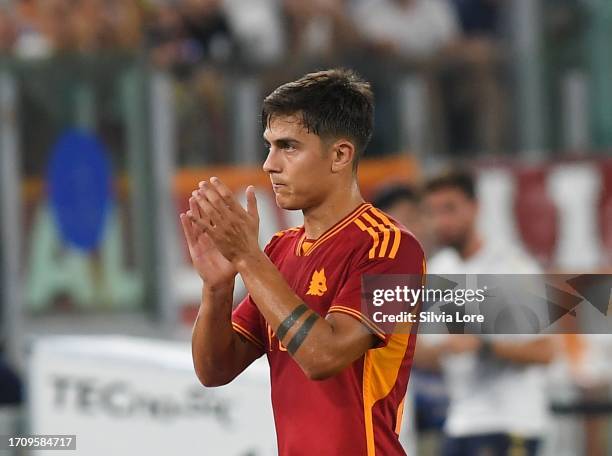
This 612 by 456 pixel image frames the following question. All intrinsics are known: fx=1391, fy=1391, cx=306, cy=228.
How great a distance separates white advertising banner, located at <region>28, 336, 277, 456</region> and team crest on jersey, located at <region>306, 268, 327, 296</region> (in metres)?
2.18

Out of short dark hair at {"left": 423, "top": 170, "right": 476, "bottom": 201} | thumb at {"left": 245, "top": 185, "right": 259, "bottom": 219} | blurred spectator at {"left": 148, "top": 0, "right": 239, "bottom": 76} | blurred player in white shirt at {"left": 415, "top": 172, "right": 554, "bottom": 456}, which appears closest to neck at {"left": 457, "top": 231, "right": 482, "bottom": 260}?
blurred player in white shirt at {"left": 415, "top": 172, "right": 554, "bottom": 456}

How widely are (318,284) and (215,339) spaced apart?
1.10 ft

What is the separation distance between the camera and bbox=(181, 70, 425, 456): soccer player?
11.3 ft

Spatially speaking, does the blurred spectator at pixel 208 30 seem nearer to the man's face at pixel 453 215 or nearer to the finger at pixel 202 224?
the man's face at pixel 453 215

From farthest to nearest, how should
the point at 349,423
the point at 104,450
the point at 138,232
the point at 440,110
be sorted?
1. the point at 440,110
2. the point at 138,232
3. the point at 104,450
4. the point at 349,423

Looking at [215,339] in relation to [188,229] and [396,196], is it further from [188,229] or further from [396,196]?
[396,196]

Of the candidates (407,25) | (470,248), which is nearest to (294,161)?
(470,248)

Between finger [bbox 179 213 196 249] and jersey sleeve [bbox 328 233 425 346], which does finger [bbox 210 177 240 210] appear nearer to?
finger [bbox 179 213 196 249]

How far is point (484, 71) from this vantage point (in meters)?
10.5

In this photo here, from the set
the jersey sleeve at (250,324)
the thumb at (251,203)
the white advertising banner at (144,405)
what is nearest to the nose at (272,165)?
the thumb at (251,203)

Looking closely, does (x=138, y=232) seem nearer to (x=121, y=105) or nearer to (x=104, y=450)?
(x=121, y=105)

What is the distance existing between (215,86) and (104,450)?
409 cm

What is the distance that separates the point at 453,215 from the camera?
7477mm

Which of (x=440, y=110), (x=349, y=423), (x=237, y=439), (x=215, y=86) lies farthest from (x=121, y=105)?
(x=349, y=423)
